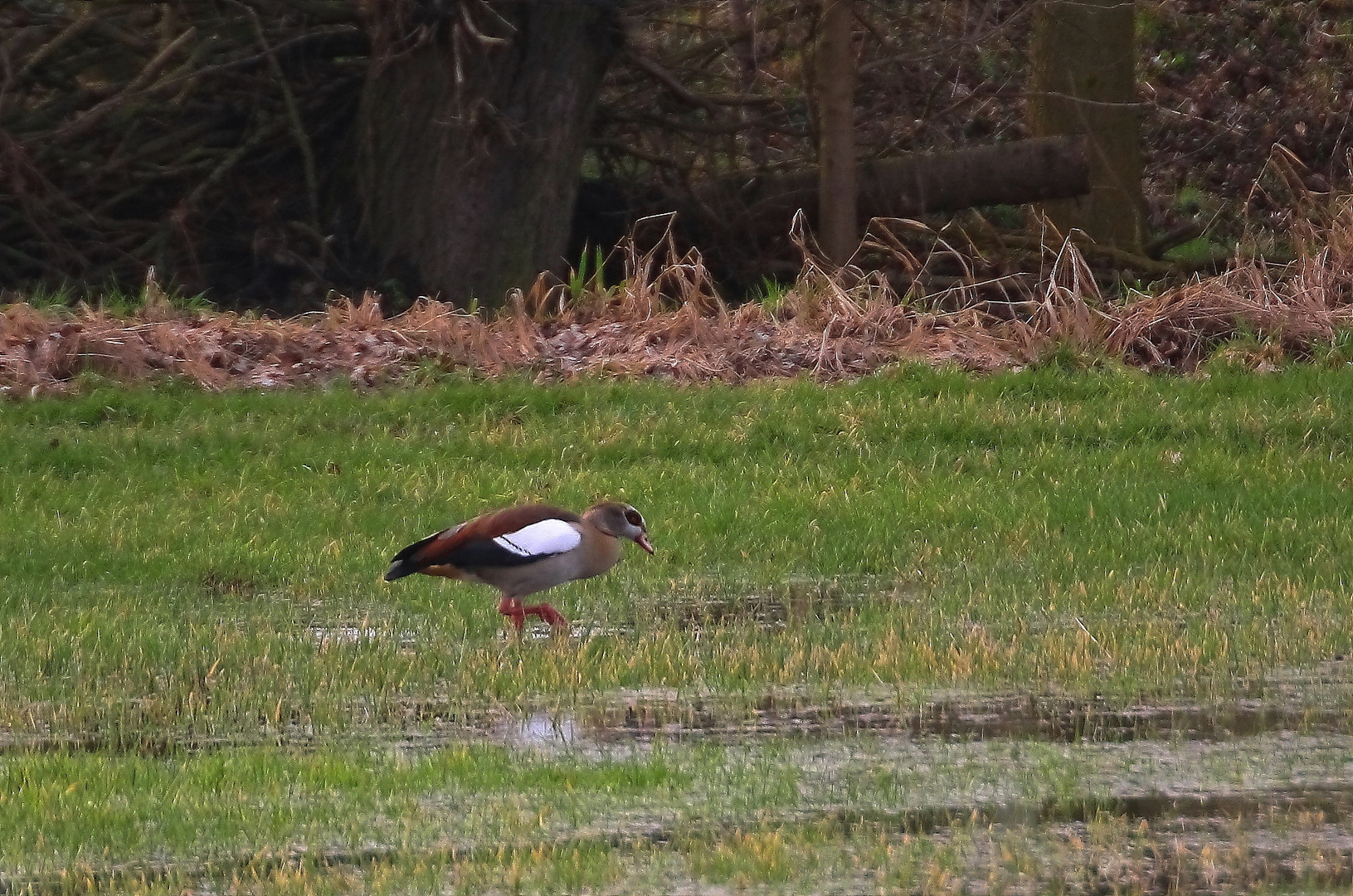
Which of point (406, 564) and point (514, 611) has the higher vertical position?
point (406, 564)

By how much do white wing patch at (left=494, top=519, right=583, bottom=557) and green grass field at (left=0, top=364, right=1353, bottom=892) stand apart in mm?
393

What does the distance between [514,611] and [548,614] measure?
0.47 ft

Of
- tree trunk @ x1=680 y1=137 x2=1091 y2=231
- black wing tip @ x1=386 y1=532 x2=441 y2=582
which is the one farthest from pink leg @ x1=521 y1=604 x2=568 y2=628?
tree trunk @ x1=680 y1=137 x2=1091 y2=231

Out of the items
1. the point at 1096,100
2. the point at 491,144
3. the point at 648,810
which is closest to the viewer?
the point at 648,810

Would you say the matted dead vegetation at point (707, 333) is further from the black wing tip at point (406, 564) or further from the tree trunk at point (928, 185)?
the black wing tip at point (406, 564)

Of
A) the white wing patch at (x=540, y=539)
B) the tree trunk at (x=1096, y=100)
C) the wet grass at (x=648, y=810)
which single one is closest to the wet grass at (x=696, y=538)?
the white wing patch at (x=540, y=539)

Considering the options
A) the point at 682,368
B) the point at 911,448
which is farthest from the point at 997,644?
the point at 682,368

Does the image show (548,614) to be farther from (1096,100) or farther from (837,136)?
(1096,100)

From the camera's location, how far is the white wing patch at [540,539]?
861 centimetres

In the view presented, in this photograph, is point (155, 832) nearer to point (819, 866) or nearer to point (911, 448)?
point (819, 866)

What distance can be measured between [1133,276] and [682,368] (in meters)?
5.93

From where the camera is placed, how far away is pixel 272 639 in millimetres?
8414

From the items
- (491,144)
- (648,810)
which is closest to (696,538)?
(648,810)

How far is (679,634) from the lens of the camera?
28.0 feet
